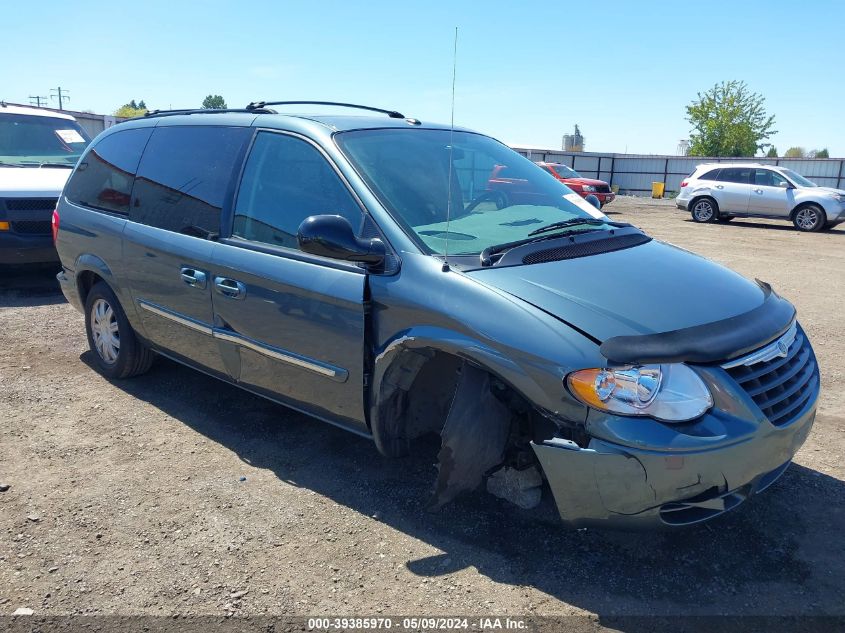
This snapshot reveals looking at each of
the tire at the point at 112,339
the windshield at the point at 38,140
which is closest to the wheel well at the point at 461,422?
the tire at the point at 112,339

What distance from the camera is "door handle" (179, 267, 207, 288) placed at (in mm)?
3906

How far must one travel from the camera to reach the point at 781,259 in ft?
39.9

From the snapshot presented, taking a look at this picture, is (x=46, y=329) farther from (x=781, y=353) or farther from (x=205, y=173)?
(x=781, y=353)

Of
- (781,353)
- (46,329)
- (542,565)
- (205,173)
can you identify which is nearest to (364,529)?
(542,565)

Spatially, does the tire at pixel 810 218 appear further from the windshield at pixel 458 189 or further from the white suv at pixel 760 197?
the windshield at pixel 458 189

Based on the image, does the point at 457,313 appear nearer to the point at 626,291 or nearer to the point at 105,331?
the point at 626,291

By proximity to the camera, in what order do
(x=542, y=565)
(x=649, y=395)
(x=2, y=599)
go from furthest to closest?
1. (x=542, y=565)
2. (x=2, y=599)
3. (x=649, y=395)

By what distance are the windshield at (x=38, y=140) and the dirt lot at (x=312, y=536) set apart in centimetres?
547

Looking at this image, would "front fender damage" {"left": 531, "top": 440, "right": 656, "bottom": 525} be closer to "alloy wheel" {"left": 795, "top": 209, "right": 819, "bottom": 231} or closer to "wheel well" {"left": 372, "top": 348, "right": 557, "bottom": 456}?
"wheel well" {"left": 372, "top": 348, "right": 557, "bottom": 456}

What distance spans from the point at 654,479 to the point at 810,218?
1798cm

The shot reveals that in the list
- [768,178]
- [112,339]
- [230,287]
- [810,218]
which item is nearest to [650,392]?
[230,287]

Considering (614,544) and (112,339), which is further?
(112,339)

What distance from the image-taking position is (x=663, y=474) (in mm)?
2469

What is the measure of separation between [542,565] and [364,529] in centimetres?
83
